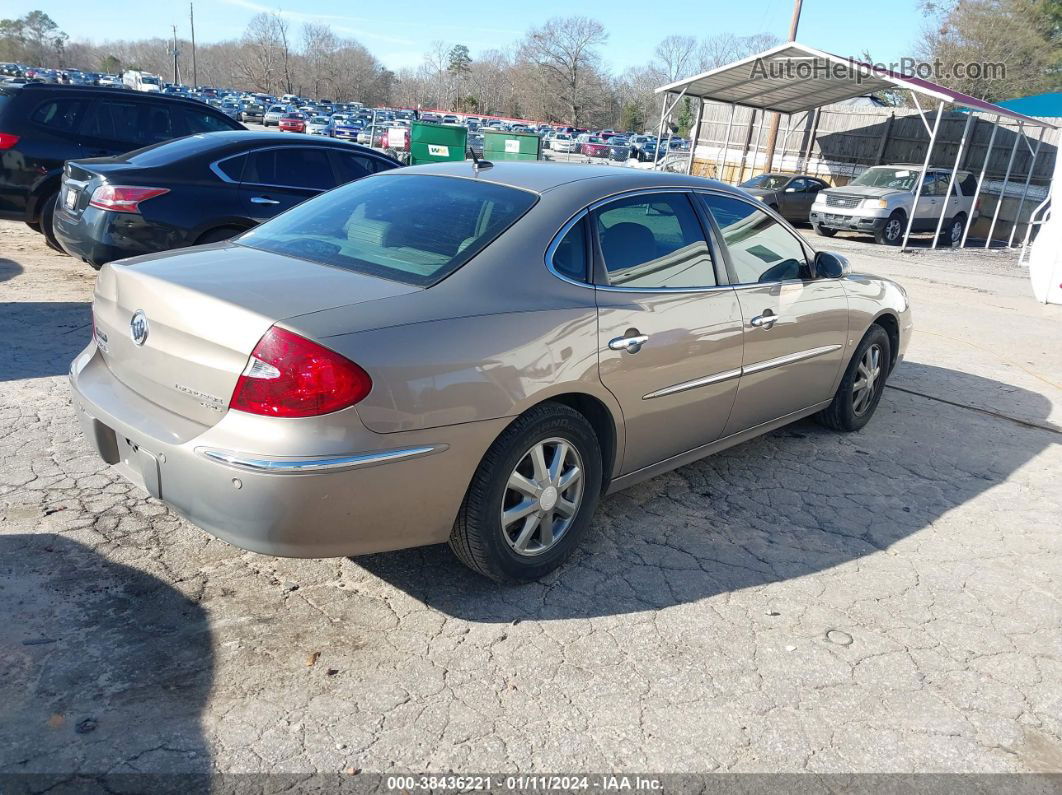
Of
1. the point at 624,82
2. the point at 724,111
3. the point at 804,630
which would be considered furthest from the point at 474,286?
the point at 624,82

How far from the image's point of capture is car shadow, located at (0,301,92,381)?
5.35m

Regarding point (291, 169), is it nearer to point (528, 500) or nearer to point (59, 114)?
point (59, 114)

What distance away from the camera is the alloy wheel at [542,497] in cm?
315

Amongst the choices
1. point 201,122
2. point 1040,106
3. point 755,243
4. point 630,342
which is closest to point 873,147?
point 1040,106

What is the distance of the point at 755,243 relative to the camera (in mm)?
4336

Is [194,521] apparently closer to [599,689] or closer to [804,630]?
[599,689]

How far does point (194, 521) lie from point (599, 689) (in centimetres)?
147

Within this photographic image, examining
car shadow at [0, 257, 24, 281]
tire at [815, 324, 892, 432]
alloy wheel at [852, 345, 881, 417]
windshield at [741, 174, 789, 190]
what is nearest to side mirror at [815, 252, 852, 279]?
tire at [815, 324, 892, 432]

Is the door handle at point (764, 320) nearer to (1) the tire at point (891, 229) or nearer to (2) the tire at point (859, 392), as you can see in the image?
(2) the tire at point (859, 392)

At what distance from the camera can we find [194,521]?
2727 mm

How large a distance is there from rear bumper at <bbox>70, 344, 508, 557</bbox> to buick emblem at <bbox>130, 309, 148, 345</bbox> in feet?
0.73

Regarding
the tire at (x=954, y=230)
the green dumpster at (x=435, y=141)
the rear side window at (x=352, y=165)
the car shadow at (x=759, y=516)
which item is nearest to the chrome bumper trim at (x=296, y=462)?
the car shadow at (x=759, y=516)

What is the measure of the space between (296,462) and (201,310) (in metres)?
0.66

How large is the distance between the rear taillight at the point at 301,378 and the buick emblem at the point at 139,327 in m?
0.64
